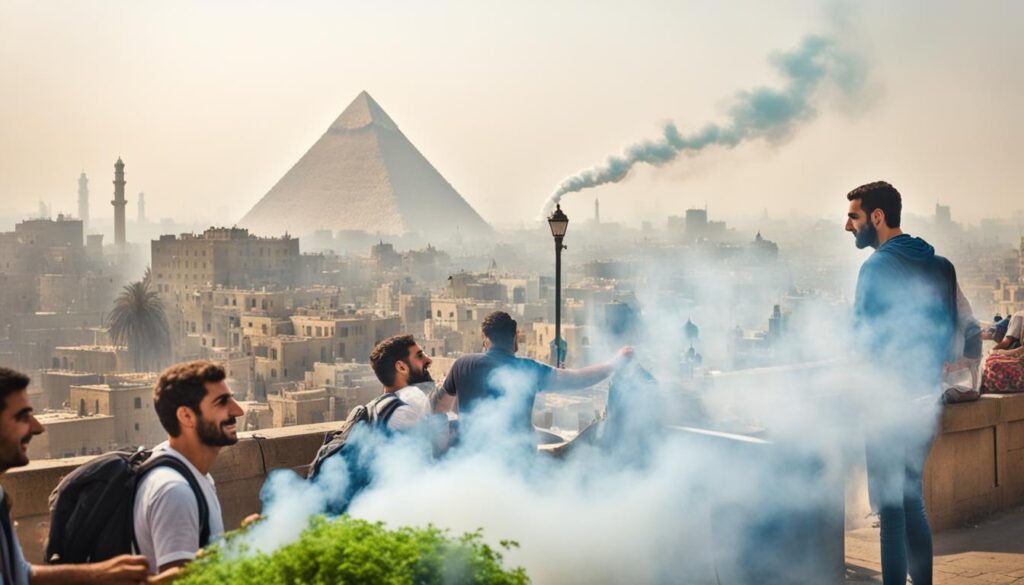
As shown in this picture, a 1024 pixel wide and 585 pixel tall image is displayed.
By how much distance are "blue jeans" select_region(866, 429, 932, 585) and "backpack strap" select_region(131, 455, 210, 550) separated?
8.86 ft

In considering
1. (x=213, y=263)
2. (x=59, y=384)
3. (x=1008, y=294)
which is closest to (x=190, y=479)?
(x=59, y=384)

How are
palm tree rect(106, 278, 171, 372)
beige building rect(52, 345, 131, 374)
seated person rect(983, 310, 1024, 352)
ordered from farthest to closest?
palm tree rect(106, 278, 171, 372), beige building rect(52, 345, 131, 374), seated person rect(983, 310, 1024, 352)

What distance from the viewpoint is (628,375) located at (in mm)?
5805

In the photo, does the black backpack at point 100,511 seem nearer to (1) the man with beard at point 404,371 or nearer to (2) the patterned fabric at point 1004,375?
(1) the man with beard at point 404,371

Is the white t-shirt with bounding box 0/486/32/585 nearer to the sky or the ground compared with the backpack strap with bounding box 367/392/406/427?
nearer to the ground

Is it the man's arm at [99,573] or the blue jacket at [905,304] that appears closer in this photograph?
the man's arm at [99,573]

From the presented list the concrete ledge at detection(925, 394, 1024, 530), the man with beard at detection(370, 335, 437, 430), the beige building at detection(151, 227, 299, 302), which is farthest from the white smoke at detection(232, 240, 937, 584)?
the beige building at detection(151, 227, 299, 302)

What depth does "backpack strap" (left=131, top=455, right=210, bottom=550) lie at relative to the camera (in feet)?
11.6

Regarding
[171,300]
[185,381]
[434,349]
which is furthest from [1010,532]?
[171,300]

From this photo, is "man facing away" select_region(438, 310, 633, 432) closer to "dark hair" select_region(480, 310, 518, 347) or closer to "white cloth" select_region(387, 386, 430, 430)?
"dark hair" select_region(480, 310, 518, 347)

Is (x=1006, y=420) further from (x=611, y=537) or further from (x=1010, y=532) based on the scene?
(x=611, y=537)

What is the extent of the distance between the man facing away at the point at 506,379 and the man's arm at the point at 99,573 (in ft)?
Answer: 8.15

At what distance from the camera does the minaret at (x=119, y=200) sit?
168 metres

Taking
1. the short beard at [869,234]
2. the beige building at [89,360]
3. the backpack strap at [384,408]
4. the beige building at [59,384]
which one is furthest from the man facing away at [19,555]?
the beige building at [89,360]
